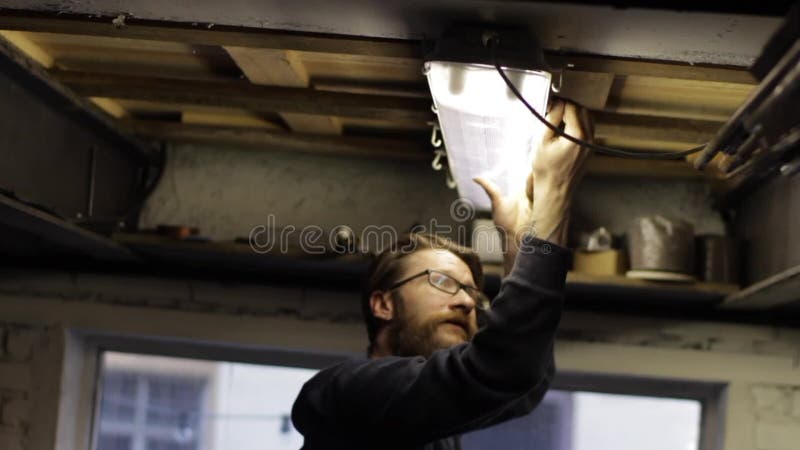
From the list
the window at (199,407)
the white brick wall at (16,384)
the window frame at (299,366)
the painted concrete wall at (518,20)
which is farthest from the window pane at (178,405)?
the painted concrete wall at (518,20)

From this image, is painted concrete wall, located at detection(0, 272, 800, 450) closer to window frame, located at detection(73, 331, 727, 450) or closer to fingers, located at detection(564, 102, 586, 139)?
window frame, located at detection(73, 331, 727, 450)

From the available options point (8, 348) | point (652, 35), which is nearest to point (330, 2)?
point (652, 35)

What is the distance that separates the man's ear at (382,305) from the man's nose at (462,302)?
0.56 feet

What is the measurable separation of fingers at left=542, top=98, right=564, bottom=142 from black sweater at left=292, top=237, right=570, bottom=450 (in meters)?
0.23

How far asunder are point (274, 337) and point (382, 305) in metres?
1.01

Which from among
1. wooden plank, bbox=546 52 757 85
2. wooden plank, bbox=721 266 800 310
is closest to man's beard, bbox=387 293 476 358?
wooden plank, bbox=546 52 757 85

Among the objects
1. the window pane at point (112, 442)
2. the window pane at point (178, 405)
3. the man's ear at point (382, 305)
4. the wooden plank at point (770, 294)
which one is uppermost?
the wooden plank at point (770, 294)

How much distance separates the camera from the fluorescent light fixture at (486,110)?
1.83 m

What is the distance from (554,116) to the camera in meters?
2.04

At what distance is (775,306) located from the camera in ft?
10.7

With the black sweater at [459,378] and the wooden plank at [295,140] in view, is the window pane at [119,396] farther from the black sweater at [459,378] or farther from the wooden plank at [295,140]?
the black sweater at [459,378]

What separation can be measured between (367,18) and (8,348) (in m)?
2.30

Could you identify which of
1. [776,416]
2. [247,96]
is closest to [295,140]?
[247,96]

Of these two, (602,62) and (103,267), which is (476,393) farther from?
(103,267)
